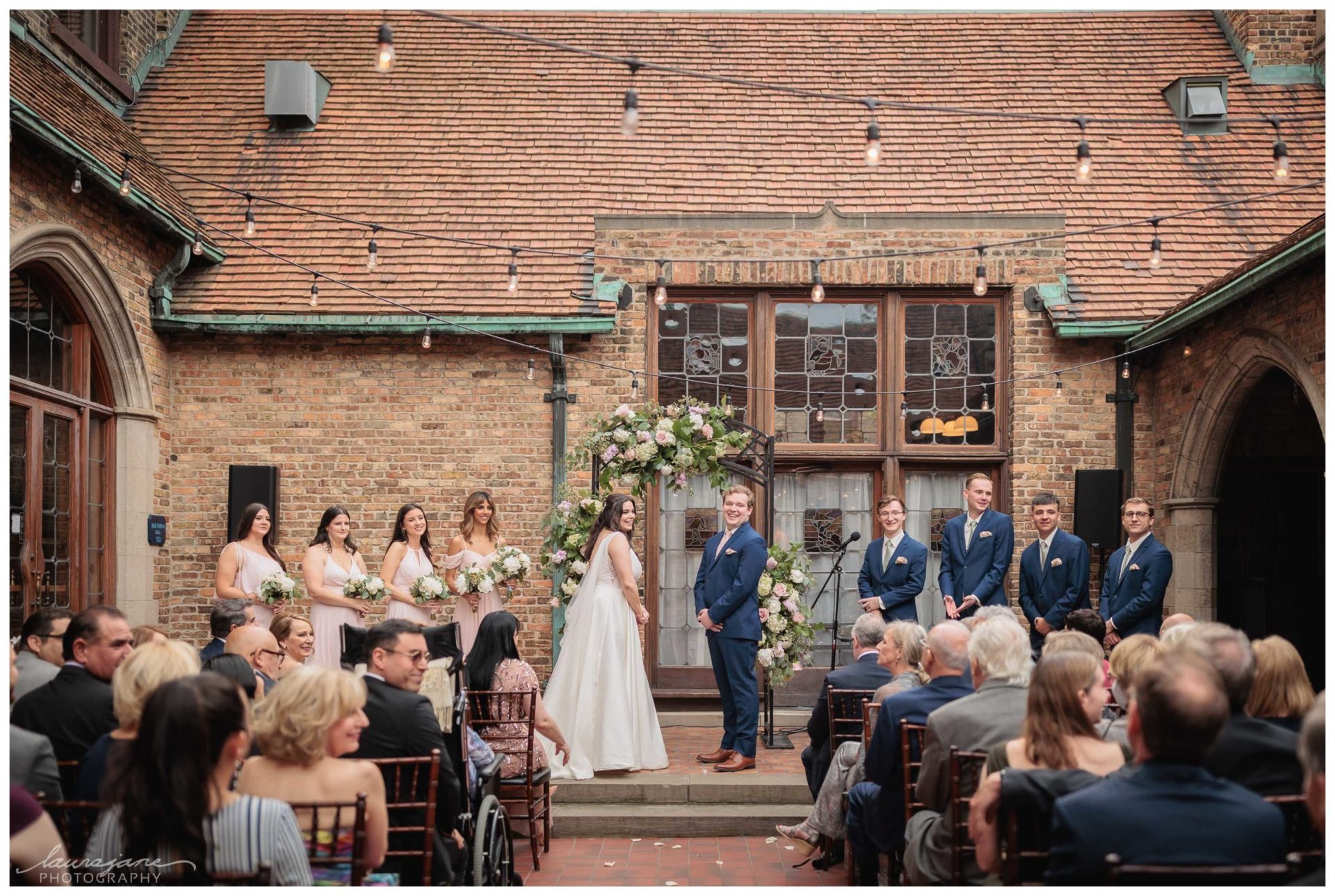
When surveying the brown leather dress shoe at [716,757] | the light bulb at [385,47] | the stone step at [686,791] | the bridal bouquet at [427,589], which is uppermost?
the light bulb at [385,47]

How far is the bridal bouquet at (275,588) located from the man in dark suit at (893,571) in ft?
13.1

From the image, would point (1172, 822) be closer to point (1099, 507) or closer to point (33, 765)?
point (33, 765)

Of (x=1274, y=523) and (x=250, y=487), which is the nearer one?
(x=250, y=487)

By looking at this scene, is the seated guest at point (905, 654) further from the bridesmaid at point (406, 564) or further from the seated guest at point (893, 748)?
the bridesmaid at point (406, 564)

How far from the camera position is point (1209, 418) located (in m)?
9.89

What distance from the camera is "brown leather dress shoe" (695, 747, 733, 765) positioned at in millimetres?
8234

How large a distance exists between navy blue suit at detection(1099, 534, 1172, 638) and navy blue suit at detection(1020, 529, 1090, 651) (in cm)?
24

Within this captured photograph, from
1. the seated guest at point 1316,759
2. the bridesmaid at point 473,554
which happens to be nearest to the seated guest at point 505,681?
the bridesmaid at point 473,554

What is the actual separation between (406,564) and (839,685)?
408 centimetres

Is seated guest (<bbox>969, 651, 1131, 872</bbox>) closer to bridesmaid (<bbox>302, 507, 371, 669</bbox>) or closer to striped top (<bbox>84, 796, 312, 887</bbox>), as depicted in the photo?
striped top (<bbox>84, 796, 312, 887</bbox>)

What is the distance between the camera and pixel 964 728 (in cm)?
451

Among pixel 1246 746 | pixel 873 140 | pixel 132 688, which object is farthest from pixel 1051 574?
pixel 132 688

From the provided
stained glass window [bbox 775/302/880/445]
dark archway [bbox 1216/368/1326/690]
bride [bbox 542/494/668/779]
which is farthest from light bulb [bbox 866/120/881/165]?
dark archway [bbox 1216/368/1326/690]

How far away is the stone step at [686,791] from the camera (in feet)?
25.1
